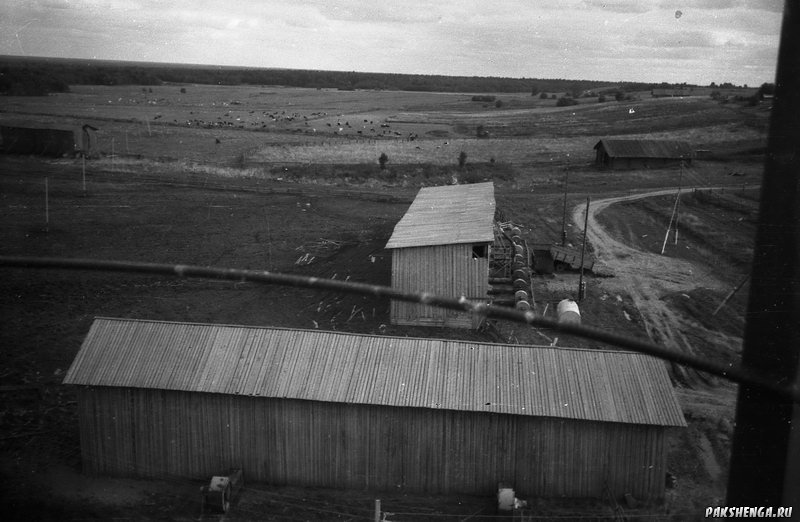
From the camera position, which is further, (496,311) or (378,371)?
(378,371)

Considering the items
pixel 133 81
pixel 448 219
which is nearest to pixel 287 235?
pixel 448 219

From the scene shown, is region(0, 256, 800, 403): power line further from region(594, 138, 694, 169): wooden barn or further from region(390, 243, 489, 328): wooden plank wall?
region(594, 138, 694, 169): wooden barn

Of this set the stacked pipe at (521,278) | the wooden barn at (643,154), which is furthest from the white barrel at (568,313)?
the wooden barn at (643,154)

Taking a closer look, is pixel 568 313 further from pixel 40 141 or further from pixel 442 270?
pixel 40 141

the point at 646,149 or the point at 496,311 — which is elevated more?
the point at 496,311

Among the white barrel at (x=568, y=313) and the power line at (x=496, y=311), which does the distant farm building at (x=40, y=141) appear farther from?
the power line at (x=496, y=311)

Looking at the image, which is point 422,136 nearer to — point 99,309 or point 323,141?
point 323,141
